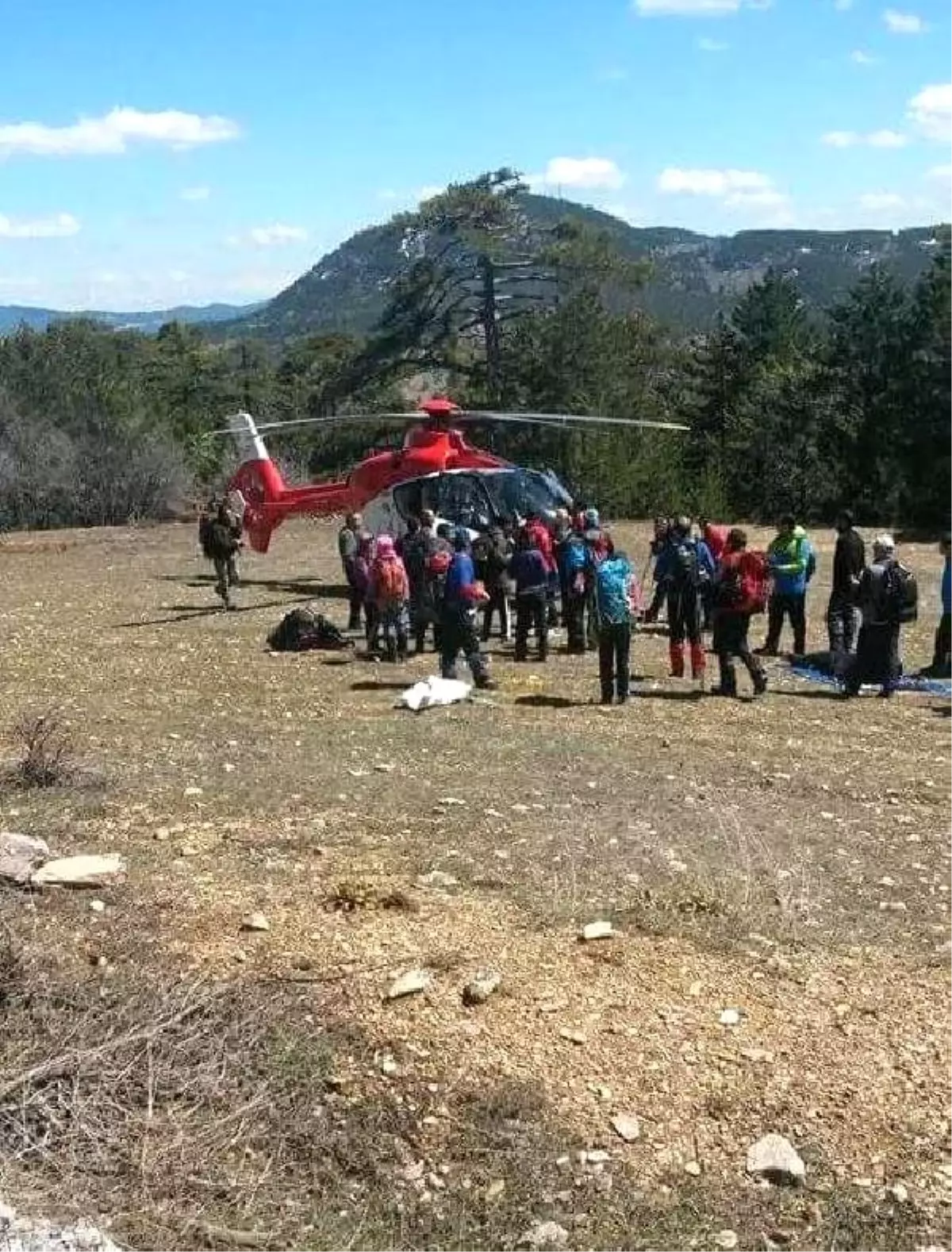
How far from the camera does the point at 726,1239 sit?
13.9 ft

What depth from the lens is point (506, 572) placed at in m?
14.7

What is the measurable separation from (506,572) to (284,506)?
699 centimetres

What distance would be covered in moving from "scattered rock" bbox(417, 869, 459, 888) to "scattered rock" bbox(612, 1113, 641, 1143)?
2.13 metres

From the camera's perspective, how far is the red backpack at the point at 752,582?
11.0m

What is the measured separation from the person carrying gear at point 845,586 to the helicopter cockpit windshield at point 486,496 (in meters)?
4.49

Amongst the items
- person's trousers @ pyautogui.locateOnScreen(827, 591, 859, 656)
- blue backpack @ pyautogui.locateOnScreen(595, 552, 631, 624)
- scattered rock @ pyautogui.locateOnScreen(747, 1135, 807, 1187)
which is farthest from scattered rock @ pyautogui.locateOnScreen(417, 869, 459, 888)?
person's trousers @ pyautogui.locateOnScreen(827, 591, 859, 656)

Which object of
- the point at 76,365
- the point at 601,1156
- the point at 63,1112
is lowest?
the point at 601,1156

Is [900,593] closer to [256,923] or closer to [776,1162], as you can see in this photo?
[256,923]

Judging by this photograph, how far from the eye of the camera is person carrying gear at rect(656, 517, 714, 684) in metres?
11.9

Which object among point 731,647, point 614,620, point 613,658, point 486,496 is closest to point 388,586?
point 613,658

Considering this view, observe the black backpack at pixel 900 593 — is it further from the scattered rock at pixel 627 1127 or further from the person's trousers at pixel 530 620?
the scattered rock at pixel 627 1127

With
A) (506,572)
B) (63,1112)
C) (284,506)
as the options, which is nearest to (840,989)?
(63,1112)

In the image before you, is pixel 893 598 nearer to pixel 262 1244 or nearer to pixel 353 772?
pixel 353 772

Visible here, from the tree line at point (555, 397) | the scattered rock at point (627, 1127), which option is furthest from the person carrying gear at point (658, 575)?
the tree line at point (555, 397)
